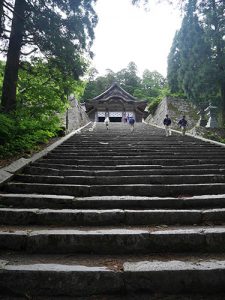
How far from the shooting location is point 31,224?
4.15 m

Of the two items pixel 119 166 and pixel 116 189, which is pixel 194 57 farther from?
pixel 116 189

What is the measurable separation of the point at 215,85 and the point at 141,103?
19964mm

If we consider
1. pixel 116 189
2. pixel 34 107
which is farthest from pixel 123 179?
pixel 34 107

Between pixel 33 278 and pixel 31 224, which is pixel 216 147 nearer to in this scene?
pixel 31 224

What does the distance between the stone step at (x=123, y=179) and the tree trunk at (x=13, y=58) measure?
4014mm

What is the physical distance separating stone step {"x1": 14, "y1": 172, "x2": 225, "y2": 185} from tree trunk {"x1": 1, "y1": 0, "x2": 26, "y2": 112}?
4.01m

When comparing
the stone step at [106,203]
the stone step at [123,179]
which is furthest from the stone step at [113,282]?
the stone step at [123,179]

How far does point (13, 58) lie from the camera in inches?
369

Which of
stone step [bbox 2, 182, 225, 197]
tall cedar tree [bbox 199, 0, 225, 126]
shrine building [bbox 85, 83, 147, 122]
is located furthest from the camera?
shrine building [bbox 85, 83, 147, 122]

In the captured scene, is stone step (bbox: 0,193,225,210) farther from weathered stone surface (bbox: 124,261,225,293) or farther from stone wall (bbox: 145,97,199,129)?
stone wall (bbox: 145,97,199,129)

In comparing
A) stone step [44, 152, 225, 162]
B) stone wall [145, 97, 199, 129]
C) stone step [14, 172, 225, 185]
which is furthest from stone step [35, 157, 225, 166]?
stone wall [145, 97, 199, 129]

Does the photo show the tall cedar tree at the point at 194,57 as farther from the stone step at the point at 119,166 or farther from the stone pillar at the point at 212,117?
the stone step at the point at 119,166

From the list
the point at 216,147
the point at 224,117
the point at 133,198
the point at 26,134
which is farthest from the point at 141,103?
the point at 133,198

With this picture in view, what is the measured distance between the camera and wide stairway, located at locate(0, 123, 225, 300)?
9.66ft
